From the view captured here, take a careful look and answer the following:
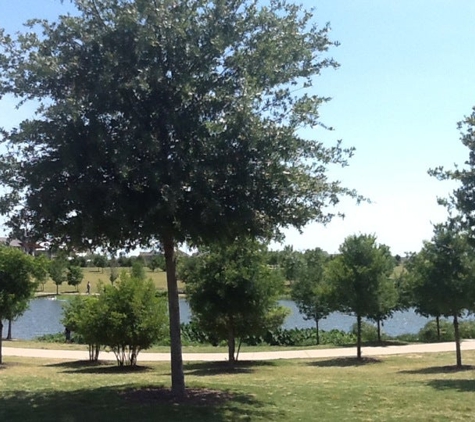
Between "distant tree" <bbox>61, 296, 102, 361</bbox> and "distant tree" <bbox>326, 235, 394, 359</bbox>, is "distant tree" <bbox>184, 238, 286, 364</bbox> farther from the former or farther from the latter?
"distant tree" <bbox>326, 235, 394, 359</bbox>

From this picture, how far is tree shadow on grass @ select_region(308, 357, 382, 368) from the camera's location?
21141mm

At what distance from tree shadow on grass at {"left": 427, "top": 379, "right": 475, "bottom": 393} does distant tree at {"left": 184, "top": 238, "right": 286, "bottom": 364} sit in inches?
259

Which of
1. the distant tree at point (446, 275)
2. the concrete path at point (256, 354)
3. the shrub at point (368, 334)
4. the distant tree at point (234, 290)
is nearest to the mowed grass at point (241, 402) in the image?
the distant tree at point (446, 275)

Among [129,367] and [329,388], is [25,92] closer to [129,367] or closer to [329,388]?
[329,388]

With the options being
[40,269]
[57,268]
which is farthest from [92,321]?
[57,268]

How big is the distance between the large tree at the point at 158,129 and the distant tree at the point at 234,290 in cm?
956

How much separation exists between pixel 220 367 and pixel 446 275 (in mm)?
7439

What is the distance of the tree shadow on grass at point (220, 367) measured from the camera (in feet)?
60.6

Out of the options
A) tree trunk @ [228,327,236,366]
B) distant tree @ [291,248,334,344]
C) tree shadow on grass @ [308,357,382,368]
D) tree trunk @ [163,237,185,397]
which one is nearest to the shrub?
distant tree @ [291,248,334,344]

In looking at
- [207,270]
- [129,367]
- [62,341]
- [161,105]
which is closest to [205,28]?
[161,105]

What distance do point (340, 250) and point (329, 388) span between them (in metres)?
12.8

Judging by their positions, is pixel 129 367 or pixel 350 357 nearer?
pixel 129 367

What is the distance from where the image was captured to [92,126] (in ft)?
31.0

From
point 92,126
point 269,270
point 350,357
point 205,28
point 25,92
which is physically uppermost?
point 205,28
